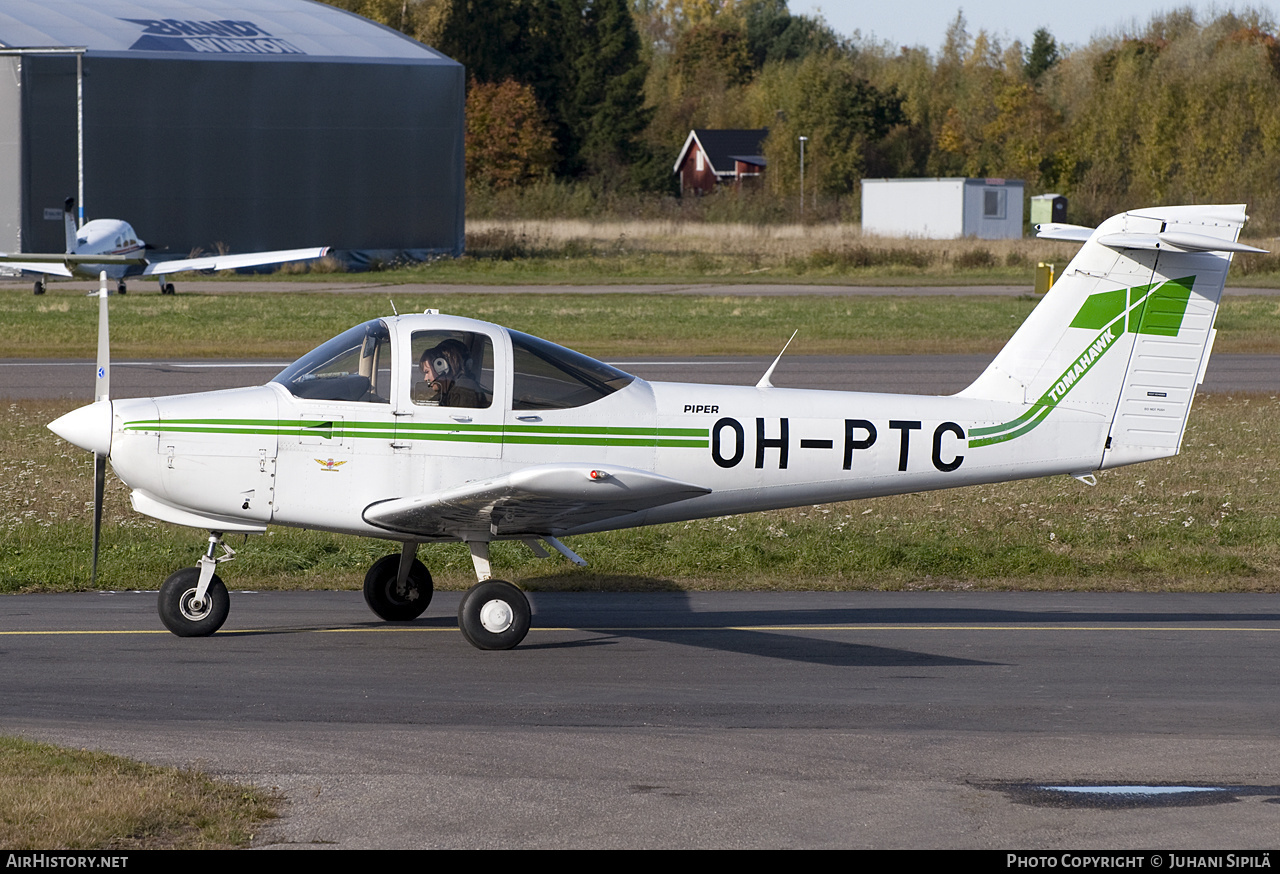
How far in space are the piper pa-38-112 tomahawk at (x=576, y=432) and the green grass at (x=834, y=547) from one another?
2204 millimetres

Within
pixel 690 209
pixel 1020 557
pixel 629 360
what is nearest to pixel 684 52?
pixel 690 209

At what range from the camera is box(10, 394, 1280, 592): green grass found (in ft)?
39.7

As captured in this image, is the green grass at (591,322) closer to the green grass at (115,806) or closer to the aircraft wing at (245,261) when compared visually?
the aircraft wing at (245,261)

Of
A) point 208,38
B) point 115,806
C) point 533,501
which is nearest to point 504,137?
point 208,38

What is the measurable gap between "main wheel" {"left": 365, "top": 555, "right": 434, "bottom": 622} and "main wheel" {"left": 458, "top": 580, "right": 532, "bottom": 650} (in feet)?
3.89

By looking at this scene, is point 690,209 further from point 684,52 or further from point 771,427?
point 771,427

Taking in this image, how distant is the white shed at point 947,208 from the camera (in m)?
69.5

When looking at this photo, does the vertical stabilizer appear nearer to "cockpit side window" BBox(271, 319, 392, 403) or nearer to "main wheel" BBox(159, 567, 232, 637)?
"main wheel" BBox(159, 567, 232, 637)

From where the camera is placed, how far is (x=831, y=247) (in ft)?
188

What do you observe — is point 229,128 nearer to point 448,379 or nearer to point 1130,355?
point 448,379

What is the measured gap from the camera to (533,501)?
876 cm

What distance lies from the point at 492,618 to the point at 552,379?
1.64 m

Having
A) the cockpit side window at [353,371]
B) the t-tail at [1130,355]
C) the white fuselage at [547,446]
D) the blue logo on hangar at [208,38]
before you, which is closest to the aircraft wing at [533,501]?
the white fuselage at [547,446]

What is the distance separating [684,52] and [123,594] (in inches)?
4770
